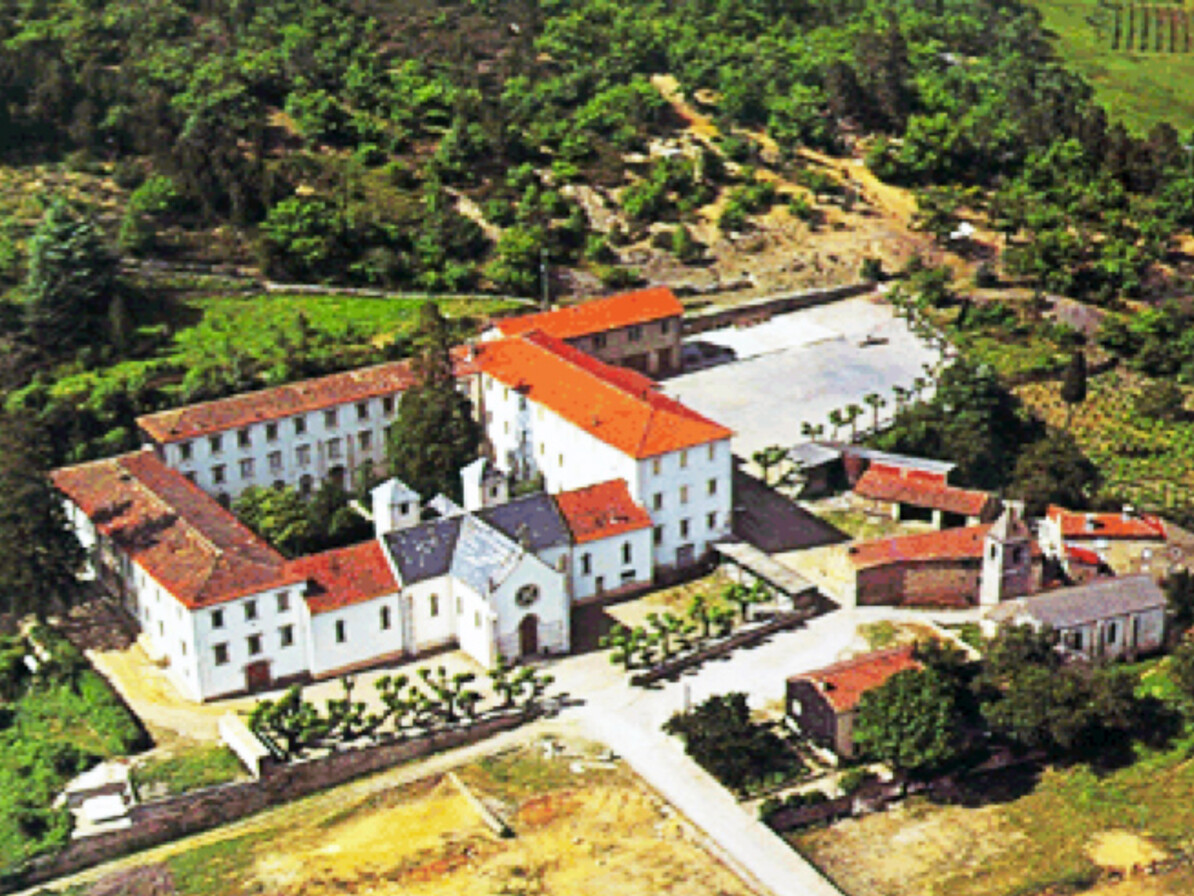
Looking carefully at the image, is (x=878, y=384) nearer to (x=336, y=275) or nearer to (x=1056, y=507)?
(x=1056, y=507)

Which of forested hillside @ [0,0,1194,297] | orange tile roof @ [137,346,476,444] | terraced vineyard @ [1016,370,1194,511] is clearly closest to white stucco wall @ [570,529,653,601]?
orange tile roof @ [137,346,476,444]

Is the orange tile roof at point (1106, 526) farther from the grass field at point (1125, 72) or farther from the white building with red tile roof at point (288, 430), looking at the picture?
the grass field at point (1125, 72)

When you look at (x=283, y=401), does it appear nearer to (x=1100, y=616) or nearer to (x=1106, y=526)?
(x=1106, y=526)

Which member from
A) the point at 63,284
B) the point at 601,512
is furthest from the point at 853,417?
the point at 63,284

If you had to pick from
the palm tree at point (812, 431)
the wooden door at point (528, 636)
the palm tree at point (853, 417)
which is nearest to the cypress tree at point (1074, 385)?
the palm tree at point (853, 417)

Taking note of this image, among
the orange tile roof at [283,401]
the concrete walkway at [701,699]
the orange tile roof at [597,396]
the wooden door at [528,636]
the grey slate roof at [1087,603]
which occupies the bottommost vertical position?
the concrete walkway at [701,699]

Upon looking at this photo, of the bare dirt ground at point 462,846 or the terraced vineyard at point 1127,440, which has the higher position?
the terraced vineyard at point 1127,440

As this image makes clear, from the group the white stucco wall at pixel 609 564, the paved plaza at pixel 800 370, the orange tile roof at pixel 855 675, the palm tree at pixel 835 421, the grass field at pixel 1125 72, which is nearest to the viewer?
the orange tile roof at pixel 855 675
